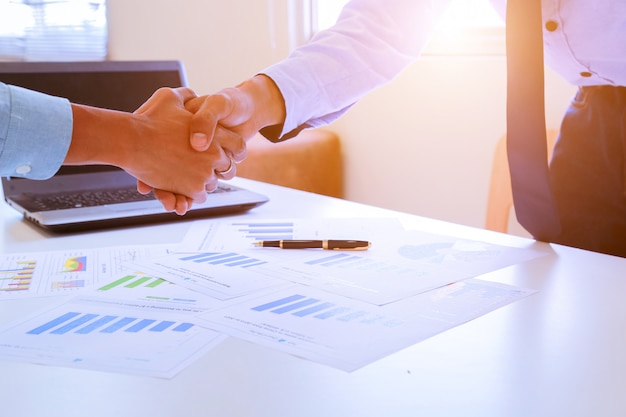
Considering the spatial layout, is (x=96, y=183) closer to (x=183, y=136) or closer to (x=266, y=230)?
(x=183, y=136)

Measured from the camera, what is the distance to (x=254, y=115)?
3.99 ft

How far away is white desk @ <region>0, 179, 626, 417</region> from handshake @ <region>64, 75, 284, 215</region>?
→ 34cm

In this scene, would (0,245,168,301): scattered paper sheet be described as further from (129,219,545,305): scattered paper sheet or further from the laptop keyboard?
the laptop keyboard

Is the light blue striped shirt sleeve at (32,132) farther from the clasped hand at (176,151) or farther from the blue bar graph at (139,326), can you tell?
the blue bar graph at (139,326)

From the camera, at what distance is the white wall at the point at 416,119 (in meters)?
2.40

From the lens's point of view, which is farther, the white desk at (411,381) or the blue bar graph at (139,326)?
the blue bar graph at (139,326)

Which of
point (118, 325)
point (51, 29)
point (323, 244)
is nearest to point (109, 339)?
point (118, 325)

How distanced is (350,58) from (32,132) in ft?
1.93

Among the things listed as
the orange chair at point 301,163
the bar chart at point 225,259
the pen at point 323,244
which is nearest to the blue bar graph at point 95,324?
the bar chart at point 225,259

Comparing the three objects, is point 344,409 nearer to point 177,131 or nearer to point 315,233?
point 315,233

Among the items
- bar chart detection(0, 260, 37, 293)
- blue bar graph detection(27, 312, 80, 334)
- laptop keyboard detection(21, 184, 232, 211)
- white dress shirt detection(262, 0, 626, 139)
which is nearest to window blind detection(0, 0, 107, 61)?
laptop keyboard detection(21, 184, 232, 211)

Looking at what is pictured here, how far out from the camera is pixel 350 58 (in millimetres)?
1268

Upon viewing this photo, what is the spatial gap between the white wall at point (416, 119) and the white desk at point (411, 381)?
1636 mm

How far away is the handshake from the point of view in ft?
3.40
